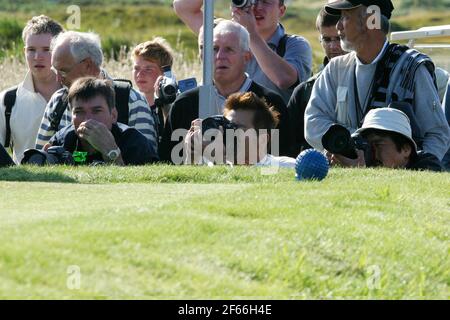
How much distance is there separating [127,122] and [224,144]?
0.99 meters

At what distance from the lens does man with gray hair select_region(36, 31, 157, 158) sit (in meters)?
11.3

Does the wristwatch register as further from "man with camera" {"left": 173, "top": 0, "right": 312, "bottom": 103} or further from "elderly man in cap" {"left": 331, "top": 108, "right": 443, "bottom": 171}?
"man with camera" {"left": 173, "top": 0, "right": 312, "bottom": 103}

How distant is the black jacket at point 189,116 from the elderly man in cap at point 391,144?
2.51 feet

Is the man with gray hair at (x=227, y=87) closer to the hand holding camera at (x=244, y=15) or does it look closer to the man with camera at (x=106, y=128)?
the hand holding camera at (x=244, y=15)

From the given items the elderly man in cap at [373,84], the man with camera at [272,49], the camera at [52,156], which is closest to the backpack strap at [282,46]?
the man with camera at [272,49]

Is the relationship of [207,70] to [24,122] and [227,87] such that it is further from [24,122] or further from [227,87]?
[24,122]

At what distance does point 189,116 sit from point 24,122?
1.55 m

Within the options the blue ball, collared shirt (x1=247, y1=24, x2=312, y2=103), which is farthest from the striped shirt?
the blue ball

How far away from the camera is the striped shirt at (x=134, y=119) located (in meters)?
11.3

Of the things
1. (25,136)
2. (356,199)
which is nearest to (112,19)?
(25,136)

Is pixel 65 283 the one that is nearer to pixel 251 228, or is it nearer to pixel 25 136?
pixel 251 228

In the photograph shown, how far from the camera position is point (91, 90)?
10.7 m

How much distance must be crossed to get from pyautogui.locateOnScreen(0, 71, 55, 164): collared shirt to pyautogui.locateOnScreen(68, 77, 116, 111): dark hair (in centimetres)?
136

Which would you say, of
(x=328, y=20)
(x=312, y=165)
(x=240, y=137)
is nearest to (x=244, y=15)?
(x=328, y=20)
